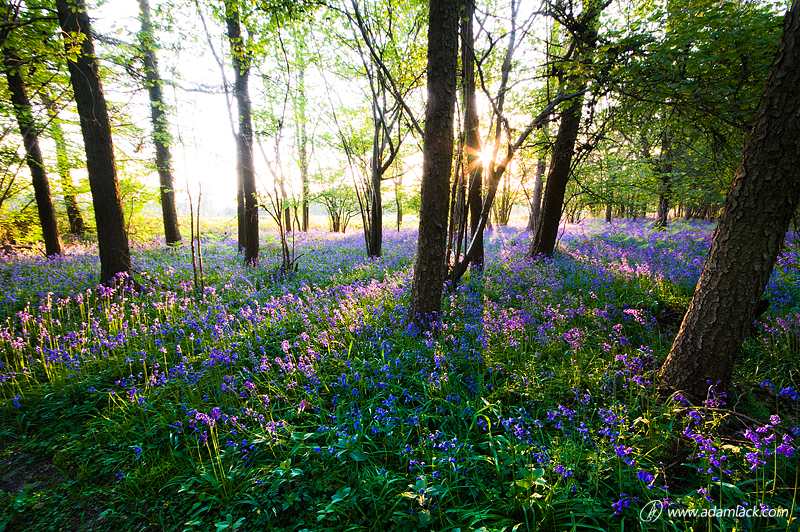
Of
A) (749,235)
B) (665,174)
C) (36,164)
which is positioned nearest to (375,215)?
(665,174)

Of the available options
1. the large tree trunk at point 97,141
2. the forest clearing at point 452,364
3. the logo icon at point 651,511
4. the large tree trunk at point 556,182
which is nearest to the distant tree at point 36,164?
the forest clearing at point 452,364

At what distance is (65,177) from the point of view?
472 inches

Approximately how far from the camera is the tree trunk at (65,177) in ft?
29.2

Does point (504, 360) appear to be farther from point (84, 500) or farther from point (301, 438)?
point (84, 500)

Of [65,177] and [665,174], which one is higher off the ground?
[65,177]

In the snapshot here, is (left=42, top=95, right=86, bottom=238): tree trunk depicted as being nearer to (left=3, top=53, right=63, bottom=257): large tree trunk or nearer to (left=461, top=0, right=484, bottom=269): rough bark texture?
(left=3, top=53, right=63, bottom=257): large tree trunk

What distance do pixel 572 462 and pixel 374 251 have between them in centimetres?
824

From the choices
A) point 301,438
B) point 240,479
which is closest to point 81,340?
point 240,479

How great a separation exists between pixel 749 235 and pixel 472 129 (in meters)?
4.28

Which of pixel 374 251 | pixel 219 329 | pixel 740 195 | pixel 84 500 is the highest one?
pixel 740 195

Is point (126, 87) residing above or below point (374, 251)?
above

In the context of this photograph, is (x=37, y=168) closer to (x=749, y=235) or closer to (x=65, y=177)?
(x=65, y=177)

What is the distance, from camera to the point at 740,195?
8.52 feet

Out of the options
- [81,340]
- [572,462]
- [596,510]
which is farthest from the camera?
[81,340]
